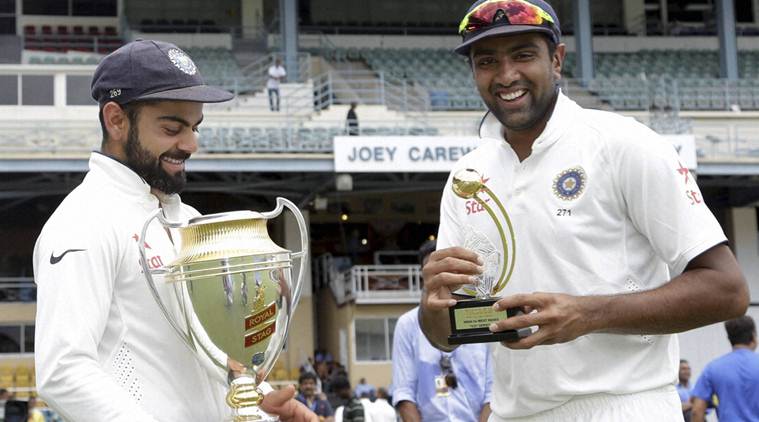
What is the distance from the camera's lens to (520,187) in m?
3.38

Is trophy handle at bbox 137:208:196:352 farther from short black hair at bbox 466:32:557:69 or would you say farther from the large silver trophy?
short black hair at bbox 466:32:557:69

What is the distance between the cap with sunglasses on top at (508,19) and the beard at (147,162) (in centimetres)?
84

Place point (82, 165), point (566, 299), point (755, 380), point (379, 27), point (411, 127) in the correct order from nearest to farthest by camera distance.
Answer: point (566, 299) → point (755, 380) → point (82, 165) → point (411, 127) → point (379, 27)

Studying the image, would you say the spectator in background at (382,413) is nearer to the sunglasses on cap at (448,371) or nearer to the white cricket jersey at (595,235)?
the sunglasses on cap at (448,371)

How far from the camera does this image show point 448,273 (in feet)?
10.4

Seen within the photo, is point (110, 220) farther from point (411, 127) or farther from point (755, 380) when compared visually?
point (411, 127)

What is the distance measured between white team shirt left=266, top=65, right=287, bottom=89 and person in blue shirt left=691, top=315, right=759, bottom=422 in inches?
798

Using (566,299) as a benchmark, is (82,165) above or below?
above

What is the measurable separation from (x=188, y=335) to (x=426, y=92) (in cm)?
2705

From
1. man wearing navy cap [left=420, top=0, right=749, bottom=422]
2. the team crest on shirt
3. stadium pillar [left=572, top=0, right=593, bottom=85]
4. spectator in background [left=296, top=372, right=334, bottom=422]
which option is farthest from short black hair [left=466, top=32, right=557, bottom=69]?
stadium pillar [left=572, top=0, right=593, bottom=85]

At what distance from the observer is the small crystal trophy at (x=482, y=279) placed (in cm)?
305

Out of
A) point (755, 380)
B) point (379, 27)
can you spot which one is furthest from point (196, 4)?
point (755, 380)

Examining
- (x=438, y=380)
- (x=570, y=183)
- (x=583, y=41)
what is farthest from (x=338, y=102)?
(x=570, y=183)

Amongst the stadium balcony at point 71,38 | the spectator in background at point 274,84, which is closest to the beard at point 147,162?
the spectator in background at point 274,84
